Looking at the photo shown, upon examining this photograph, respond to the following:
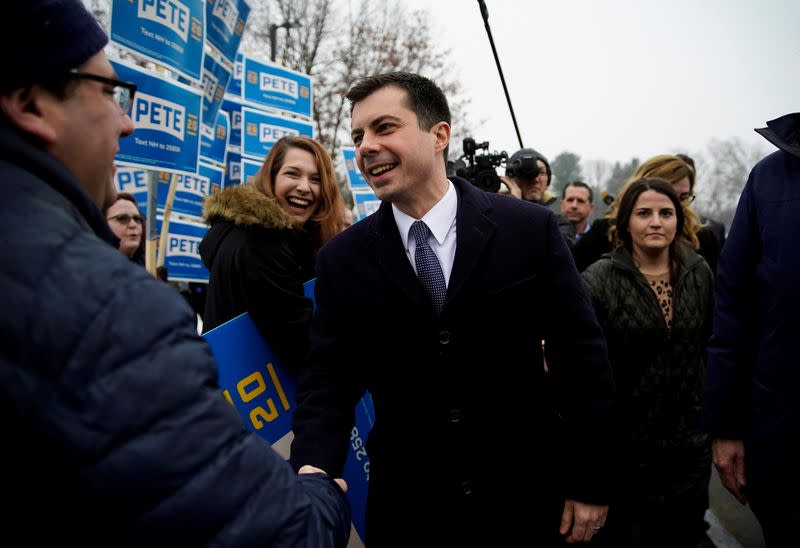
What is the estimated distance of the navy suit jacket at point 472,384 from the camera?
1.75m

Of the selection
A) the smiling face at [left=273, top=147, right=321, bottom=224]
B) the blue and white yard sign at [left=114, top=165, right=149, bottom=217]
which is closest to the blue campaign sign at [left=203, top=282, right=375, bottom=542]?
the smiling face at [left=273, top=147, right=321, bottom=224]

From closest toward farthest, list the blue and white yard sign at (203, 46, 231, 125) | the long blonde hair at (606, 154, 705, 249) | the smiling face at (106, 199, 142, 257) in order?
the long blonde hair at (606, 154, 705, 249), the smiling face at (106, 199, 142, 257), the blue and white yard sign at (203, 46, 231, 125)

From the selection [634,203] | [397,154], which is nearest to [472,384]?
[397,154]

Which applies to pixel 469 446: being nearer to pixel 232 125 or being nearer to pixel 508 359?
pixel 508 359

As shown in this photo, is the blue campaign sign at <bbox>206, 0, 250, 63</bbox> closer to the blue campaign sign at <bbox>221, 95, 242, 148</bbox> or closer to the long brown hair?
the long brown hair

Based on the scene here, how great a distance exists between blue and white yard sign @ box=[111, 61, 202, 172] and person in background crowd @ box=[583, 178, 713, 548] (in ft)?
8.87

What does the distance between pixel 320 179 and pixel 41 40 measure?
2.22 m

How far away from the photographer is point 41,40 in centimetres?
82

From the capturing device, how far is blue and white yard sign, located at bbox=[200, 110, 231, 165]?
5.80 metres

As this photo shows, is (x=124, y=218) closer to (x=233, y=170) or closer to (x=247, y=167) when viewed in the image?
(x=247, y=167)

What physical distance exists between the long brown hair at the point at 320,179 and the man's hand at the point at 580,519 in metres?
1.90

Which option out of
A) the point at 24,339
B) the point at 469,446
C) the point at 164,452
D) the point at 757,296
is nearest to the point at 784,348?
the point at 757,296

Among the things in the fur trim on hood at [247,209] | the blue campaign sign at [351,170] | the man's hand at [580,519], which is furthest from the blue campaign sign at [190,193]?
the man's hand at [580,519]

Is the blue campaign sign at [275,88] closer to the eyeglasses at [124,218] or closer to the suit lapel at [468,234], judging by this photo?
the eyeglasses at [124,218]
